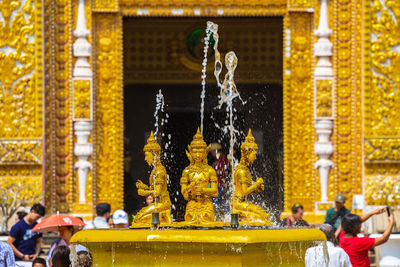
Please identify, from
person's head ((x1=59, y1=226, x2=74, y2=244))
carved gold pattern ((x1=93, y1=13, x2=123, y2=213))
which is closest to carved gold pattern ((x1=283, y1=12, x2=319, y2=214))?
carved gold pattern ((x1=93, y1=13, x2=123, y2=213))

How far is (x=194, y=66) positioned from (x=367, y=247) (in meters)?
12.4

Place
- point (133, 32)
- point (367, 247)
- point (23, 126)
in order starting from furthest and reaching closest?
1. point (133, 32)
2. point (23, 126)
3. point (367, 247)

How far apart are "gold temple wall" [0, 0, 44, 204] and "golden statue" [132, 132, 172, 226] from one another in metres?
6.30

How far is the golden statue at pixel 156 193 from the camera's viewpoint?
851 centimetres

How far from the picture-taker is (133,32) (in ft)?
68.7

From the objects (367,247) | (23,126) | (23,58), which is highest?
(23,58)

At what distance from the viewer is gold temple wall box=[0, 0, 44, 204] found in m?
15.0

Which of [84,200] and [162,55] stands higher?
[162,55]

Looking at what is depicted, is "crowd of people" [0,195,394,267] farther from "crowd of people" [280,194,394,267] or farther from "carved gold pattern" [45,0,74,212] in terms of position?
"carved gold pattern" [45,0,74,212]

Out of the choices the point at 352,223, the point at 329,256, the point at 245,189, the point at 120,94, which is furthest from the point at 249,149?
the point at 120,94

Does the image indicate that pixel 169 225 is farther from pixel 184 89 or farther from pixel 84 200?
pixel 184 89

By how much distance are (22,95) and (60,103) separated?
72 cm

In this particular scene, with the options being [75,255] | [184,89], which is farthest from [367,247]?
[184,89]

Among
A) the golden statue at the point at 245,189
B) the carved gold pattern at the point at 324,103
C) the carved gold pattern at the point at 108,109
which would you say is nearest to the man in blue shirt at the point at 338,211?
the carved gold pattern at the point at 324,103
